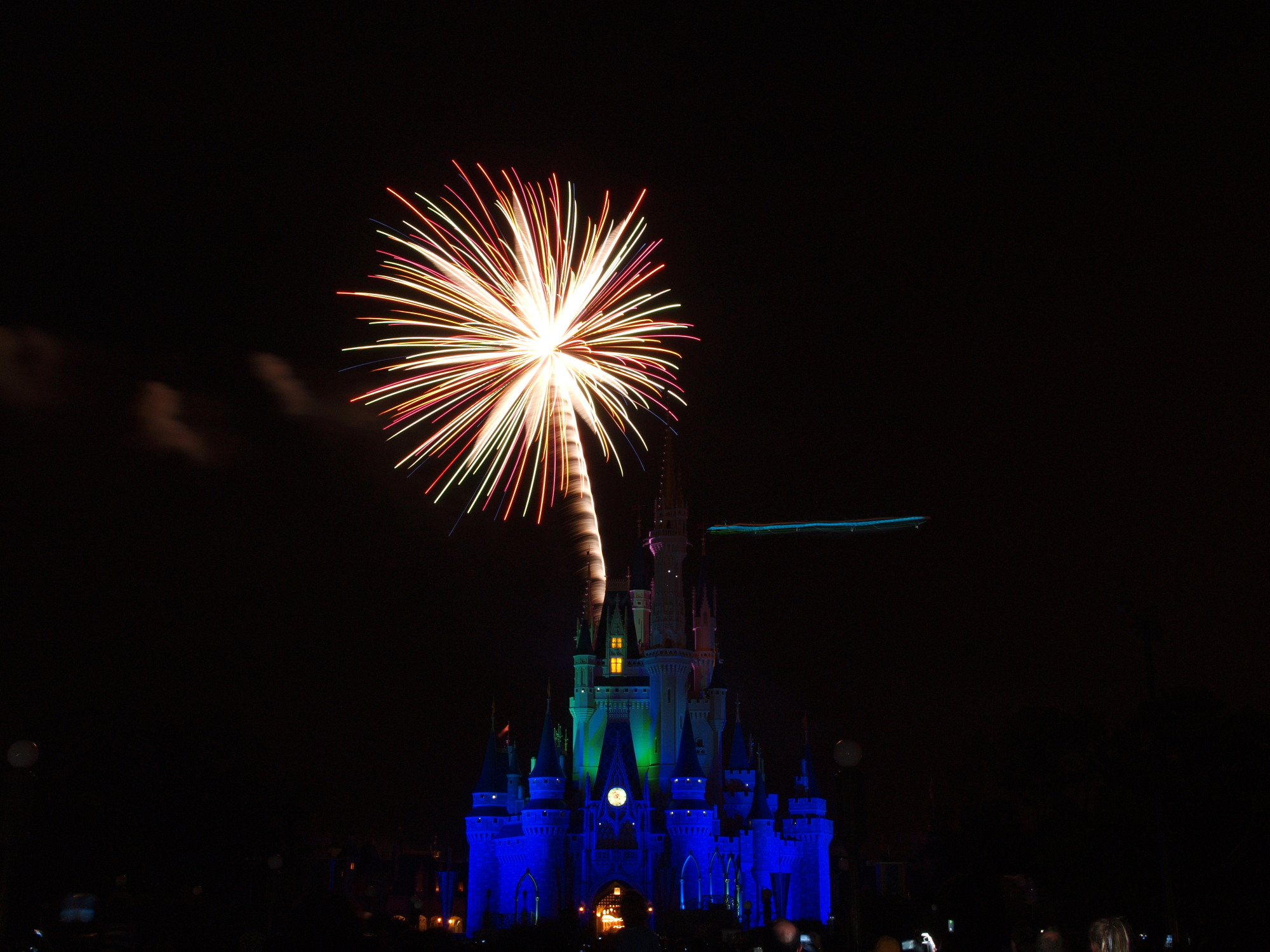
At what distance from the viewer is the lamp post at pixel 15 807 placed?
1828cm

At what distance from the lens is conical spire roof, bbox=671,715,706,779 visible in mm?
91062

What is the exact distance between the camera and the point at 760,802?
94812 mm

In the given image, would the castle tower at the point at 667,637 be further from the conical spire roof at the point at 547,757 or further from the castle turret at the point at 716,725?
the conical spire roof at the point at 547,757

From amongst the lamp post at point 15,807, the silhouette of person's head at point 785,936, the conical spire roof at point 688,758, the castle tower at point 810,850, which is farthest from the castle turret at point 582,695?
the silhouette of person's head at point 785,936

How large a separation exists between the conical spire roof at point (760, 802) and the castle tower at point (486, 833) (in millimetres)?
17591

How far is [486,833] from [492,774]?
187 inches

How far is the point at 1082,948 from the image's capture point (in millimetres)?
36094

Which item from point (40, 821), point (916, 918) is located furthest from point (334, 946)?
point (40, 821)

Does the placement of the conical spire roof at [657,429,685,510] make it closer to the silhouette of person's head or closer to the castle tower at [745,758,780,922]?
the castle tower at [745,758,780,922]

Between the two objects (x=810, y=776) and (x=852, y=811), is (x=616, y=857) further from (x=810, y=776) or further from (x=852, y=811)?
(x=852, y=811)

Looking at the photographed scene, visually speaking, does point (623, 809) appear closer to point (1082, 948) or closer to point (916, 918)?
point (916, 918)

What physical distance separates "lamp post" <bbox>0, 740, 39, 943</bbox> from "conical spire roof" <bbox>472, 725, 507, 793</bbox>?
78.1m

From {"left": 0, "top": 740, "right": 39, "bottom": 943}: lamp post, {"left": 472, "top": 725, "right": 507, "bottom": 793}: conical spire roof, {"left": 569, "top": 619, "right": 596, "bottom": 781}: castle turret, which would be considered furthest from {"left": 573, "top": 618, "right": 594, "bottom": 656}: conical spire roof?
A: {"left": 0, "top": 740, "right": 39, "bottom": 943}: lamp post

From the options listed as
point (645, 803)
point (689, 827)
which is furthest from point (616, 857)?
point (689, 827)
